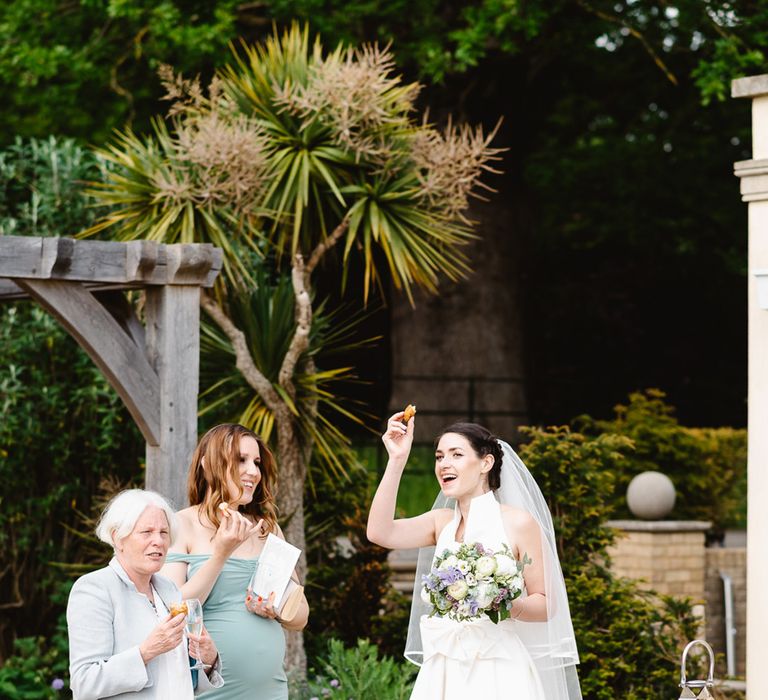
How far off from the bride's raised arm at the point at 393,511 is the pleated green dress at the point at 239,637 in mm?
536

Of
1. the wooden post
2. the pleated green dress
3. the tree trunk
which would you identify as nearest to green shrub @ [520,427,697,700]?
the tree trunk

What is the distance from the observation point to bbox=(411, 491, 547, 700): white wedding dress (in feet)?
16.0

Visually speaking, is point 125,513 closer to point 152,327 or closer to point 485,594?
point 485,594

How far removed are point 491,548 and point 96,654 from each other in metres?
1.65

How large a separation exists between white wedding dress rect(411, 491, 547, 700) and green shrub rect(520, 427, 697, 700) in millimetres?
2741

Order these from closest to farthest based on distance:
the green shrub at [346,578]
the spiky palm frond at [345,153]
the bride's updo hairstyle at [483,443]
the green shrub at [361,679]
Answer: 1. the bride's updo hairstyle at [483,443]
2. the green shrub at [361,679]
3. the spiky palm frond at [345,153]
4. the green shrub at [346,578]

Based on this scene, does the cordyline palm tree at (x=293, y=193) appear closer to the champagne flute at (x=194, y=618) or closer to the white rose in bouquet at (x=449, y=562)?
the white rose in bouquet at (x=449, y=562)

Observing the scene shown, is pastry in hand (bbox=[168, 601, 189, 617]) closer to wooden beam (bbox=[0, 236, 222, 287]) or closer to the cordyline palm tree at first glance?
wooden beam (bbox=[0, 236, 222, 287])

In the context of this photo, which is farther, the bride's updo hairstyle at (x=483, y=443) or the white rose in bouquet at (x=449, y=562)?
the bride's updo hairstyle at (x=483, y=443)

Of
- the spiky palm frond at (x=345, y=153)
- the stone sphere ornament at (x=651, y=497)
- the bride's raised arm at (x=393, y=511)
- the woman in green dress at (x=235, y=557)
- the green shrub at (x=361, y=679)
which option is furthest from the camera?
the stone sphere ornament at (x=651, y=497)

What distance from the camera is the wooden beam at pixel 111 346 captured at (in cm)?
645

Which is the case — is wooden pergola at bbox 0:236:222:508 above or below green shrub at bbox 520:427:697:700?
above

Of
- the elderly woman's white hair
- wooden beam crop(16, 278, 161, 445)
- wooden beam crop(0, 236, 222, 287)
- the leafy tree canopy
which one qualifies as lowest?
the elderly woman's white hair

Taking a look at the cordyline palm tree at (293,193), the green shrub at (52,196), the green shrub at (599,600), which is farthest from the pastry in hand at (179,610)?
the green shrub at (52,196)
